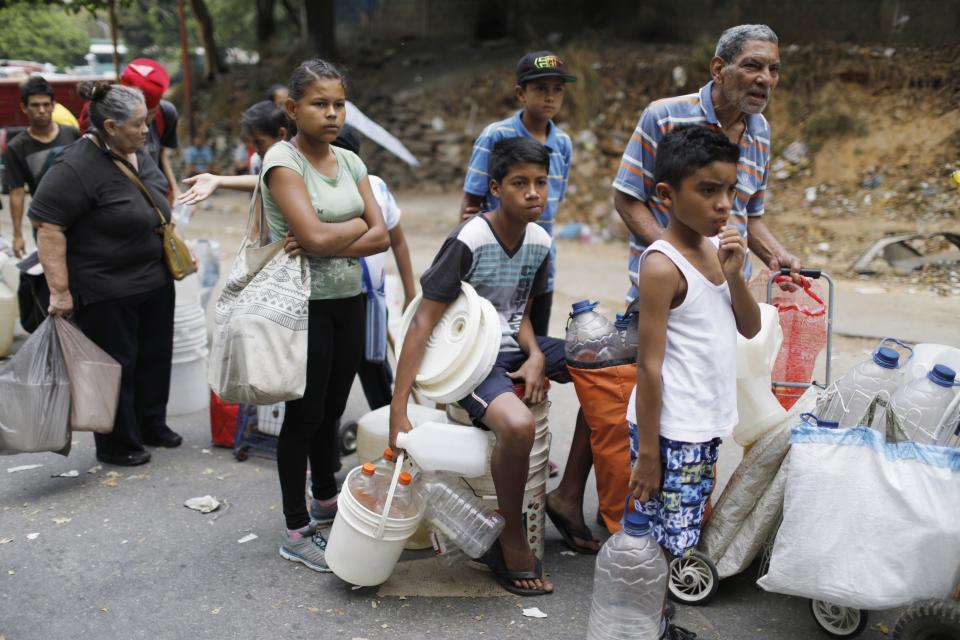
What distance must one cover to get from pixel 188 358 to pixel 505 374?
279 centimetres

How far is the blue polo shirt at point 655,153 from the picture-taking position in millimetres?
3518

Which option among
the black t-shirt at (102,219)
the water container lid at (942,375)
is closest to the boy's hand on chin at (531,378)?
the water container lid at (942,375)

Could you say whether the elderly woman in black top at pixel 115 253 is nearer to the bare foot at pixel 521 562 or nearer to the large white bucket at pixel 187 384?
the large white bucket at pixel 187 384

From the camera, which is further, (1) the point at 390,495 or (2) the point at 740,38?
(2) the point at 740,38

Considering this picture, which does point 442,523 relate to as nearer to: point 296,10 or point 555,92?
point 555,92

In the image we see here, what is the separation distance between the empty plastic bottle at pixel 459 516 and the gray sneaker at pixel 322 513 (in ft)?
2.12

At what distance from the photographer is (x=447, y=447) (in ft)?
10.5

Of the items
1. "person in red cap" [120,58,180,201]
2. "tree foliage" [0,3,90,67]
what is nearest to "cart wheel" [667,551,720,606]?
"person in red cap" [120,58,180,201]

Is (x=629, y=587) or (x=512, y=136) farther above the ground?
(x=512, y=136)

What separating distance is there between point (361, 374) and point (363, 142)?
12.8 meters

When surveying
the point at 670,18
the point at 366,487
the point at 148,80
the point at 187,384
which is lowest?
the point at 187,384

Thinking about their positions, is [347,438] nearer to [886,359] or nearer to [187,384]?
[187,384]

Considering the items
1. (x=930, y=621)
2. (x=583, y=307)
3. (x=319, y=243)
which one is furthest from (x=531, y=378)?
(x=930, y=621)

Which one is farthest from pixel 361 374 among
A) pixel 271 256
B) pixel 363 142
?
pixel 363 142
